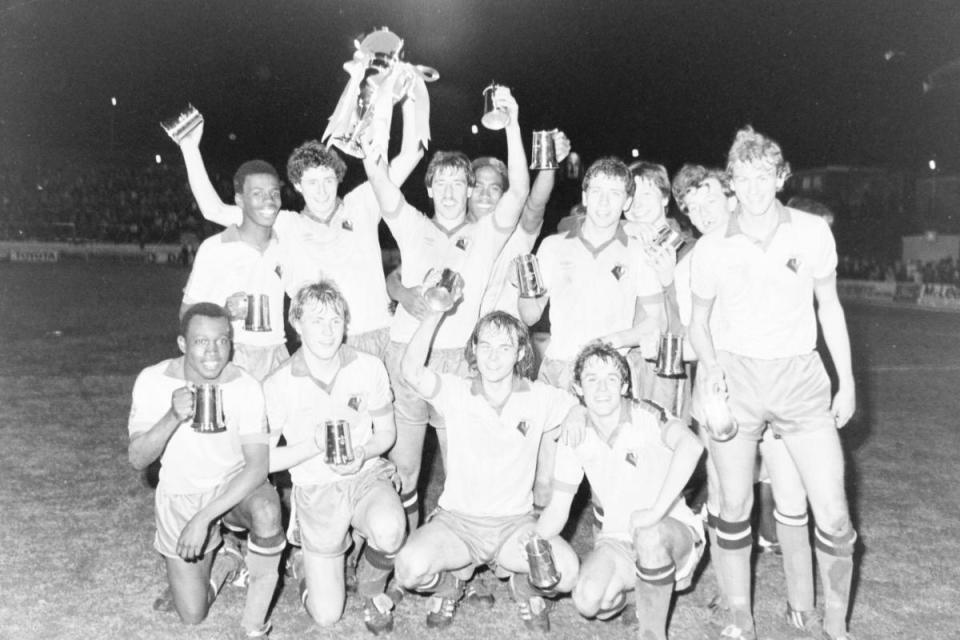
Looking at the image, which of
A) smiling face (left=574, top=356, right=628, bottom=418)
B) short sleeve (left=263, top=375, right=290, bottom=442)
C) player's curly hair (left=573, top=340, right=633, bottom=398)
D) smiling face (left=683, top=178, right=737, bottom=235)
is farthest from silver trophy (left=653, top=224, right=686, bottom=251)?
short sleeve (left=263, top=375, right=290, bottom=442)

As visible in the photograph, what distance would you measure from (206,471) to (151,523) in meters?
1.50

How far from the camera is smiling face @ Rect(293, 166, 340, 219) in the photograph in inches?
195

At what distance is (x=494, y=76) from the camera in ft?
105

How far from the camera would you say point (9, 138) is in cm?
3778

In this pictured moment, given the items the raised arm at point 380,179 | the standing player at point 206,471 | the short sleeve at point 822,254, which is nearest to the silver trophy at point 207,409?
the standing player at point 206,471

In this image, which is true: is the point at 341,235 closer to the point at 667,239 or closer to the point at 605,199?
the point at 605,199

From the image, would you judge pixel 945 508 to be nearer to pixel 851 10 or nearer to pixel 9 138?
pixel 851 10

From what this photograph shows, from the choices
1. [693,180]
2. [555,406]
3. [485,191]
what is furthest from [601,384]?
[485,191]

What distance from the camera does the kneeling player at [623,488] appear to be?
3.80m

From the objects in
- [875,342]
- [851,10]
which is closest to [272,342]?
[875,342]

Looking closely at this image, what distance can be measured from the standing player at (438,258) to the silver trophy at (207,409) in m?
1.29

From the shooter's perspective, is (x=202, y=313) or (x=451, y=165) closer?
(x=202, y=313)

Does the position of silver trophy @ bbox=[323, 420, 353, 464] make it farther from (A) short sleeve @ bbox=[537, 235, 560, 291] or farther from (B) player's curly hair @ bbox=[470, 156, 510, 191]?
(B) player's curly hair @ bbox=[470, 156, 510, 191]

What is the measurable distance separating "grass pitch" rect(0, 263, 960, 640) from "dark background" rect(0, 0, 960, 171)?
1834 cm
